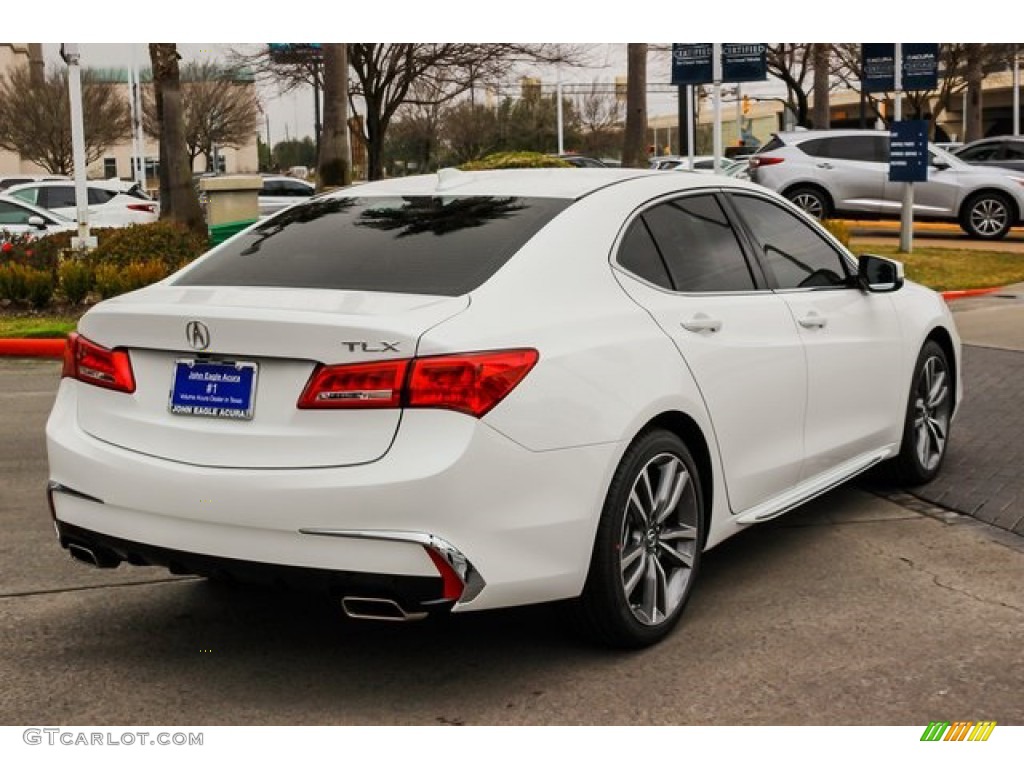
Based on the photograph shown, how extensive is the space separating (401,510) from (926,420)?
3.80 metres

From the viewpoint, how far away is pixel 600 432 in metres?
4.07

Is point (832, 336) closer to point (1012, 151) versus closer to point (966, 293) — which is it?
point (966, 293)

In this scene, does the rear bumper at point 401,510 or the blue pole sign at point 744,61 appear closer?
the rear bumper at point 401,510

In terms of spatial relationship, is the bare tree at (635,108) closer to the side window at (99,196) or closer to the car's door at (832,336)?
the side window at (99,196)

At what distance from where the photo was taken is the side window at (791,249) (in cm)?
552

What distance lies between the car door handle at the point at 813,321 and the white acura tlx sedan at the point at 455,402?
0.03 meters

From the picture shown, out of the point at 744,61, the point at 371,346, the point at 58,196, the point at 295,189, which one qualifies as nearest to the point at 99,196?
the point at 58,196

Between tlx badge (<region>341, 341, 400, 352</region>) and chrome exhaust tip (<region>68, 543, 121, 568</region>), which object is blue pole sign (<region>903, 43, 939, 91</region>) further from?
chrome exhaust tip (<region>68, 543, 121, 568</region>)

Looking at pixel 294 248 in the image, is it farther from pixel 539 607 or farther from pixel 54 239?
pixel 54 239

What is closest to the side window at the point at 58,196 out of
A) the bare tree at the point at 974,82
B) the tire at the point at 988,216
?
the tire at the point at 988,216

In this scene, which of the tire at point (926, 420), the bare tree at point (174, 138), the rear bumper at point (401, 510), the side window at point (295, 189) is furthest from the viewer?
the side window at point (295, 189)

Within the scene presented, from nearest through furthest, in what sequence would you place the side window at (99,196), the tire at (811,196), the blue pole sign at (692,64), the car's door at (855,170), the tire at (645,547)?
1. the tire at (645,547)
2. the blue pole sign at (692,64)
3. the car's door at (855,170)
4. the tire at (811,196)
5. the side window at (99,196)

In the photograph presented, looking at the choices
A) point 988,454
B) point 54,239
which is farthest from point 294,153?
point 988,454

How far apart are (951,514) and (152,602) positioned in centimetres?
358
